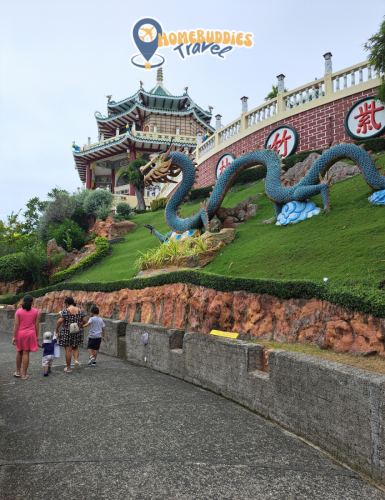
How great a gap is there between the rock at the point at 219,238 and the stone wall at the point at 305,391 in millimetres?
4794

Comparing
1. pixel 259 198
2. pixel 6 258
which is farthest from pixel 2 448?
→ pixel 6 258

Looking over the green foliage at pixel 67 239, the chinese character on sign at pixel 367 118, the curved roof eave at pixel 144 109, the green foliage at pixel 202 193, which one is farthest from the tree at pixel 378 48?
the curved roof eave at pixel 144 109

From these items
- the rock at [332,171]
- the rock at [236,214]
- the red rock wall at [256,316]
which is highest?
the rock at [332,171]

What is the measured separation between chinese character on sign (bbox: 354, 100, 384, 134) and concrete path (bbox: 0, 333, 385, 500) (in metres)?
12.3

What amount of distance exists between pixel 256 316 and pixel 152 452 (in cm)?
293

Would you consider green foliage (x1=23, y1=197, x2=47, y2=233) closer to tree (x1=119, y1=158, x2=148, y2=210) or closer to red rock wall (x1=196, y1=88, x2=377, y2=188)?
tree (x1=119, y1=158, x2=148, y2=210)

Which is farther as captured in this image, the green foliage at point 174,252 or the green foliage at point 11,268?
the green foliage at point 11,268

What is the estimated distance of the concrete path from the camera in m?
2.89

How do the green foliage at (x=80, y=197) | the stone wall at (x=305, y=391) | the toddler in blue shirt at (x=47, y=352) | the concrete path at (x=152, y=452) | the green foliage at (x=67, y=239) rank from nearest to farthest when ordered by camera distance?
the concrete path at (x=152, y=452), the stone wall at (x=305, y=391), the toddler in blue shirt at (x=47, y=352), the green foliage at (x=67, y=239), the green foliage at (x=80, y=197)

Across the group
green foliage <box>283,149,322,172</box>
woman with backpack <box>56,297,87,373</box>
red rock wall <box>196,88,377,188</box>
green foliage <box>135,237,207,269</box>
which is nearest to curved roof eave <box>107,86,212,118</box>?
red rock wall <box>196,88,377,188</box>

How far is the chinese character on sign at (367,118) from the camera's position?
13.8 m

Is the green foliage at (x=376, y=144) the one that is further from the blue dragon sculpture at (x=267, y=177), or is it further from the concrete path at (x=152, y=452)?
the concrete path at (x=152, y=452)

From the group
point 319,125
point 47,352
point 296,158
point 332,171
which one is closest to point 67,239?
point 296,158

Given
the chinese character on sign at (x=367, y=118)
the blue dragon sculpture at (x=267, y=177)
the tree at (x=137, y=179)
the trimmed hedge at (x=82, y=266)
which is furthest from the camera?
the tree at (x=137, y=179)
